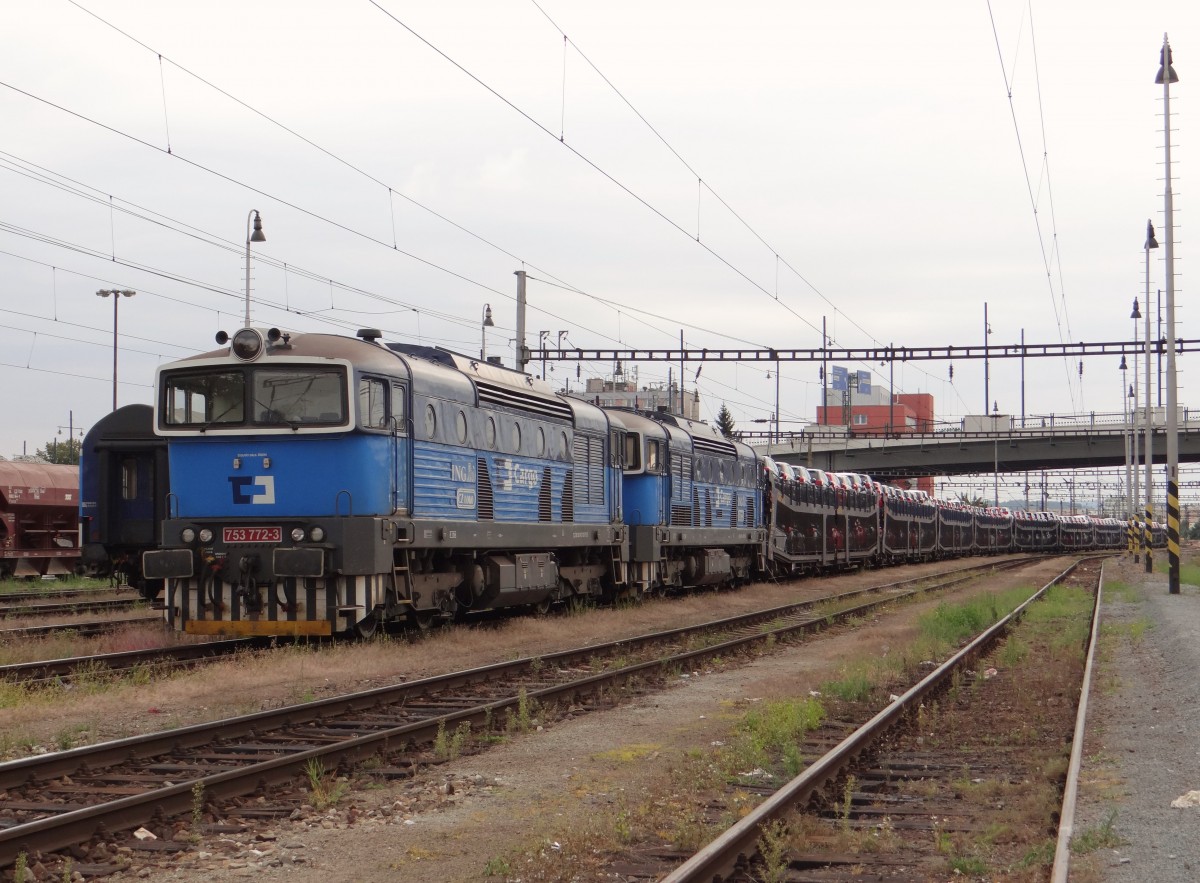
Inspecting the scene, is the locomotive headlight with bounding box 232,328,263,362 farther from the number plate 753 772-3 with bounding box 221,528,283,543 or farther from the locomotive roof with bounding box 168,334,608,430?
the number plate 753 772-3 with bounding box 221,528,283,543

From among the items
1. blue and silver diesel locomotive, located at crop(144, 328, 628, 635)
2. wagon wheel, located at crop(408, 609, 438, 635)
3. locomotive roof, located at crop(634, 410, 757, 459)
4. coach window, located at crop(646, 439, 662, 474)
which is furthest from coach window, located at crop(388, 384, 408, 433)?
locomotive roof, located at crop(634, 410, 757, 459)

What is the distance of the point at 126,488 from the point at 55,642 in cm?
623

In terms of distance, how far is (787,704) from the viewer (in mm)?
12445

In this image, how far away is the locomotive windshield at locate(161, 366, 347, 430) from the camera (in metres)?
16.4

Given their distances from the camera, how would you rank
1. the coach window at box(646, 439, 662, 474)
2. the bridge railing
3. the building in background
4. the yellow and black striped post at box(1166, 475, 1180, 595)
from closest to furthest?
the coach window at box(646, 439, 662, 474) → the yellow and black striped post at box(1166, 475, 1180, 595) → the bridge railing → the building in background

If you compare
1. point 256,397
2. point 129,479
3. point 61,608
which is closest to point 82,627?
point 129,479

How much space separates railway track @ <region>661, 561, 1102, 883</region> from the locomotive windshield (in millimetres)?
7968

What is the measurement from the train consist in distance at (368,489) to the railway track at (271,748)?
2.70 meters

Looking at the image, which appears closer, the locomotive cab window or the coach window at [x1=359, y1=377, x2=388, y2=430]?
the coach window at [x1=359, y1=377, x2=388, y2=430]

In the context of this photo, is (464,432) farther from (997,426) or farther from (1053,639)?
(997,426)

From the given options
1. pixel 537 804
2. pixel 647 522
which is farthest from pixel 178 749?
pixel 647 522

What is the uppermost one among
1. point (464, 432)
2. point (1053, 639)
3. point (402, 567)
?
point (464, 432)

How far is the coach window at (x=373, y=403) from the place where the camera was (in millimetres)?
16391

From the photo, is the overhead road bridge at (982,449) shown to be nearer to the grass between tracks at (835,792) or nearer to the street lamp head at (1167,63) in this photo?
the street lamp head at (1167,63)
